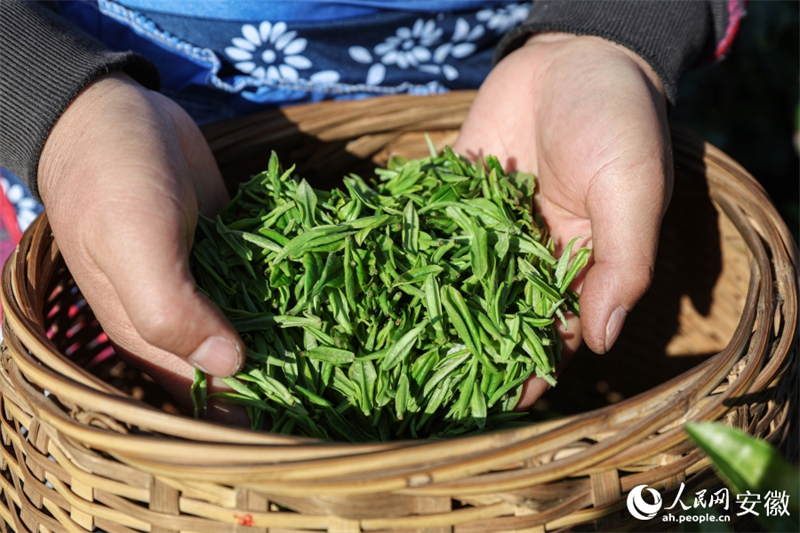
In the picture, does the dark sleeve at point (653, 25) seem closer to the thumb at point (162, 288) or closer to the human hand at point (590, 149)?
the human hand at point (590, 149)

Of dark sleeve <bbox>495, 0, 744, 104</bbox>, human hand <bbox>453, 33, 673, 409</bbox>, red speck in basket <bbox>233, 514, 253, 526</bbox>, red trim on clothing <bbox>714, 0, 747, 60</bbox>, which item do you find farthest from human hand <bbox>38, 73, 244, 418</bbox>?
red trim on clothing <bbox>714, 0, 747, 60</bbox>

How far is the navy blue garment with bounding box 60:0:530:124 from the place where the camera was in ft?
4.94

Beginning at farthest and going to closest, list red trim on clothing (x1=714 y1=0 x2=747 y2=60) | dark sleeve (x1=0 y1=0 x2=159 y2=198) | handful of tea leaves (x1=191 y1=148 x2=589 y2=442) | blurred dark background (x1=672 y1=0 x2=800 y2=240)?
1. blurred dark background (x1=672 y1=0 x2=800 y2=240)
2. red trim on clothing (x1=714 y1=0 x2=747 y2=60)
3. dark sleeve (x1=0 y1=0 x2=159 y2=198)
4. handful of tea leaves (x1=191 y1=148 x2=589 y2=442)

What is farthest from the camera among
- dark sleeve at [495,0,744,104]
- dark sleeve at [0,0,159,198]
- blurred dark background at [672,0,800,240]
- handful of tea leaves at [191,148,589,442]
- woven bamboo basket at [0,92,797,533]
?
blurred dark background at [672,0,800,240]

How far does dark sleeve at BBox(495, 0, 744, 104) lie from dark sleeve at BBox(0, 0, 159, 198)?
0.97 m

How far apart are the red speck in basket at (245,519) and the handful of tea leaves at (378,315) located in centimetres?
24

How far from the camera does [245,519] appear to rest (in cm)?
81

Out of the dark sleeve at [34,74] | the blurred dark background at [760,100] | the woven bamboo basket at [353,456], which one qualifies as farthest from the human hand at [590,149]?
the blurred dark background at [760,100]

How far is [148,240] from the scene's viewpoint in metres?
0.96

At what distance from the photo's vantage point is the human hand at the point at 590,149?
3.78 feet

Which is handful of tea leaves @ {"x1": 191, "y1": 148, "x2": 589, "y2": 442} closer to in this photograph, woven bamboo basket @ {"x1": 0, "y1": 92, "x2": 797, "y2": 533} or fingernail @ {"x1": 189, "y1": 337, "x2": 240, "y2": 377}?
fingernail @ {"x1": 189, "y1": 337, "x2": 240, "y2": 377}

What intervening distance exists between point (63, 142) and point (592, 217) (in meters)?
0.96

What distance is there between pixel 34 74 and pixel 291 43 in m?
0.58

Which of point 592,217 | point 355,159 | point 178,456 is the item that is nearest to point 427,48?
point 355,159
